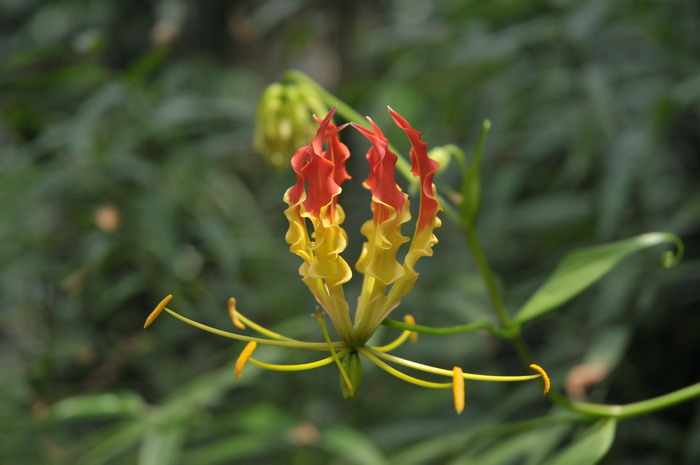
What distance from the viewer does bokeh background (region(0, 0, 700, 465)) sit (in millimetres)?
1166

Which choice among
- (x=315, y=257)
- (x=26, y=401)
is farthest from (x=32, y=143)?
(x=315, y=257)

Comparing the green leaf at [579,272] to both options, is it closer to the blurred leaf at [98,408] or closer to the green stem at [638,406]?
the green stem at [638,406]

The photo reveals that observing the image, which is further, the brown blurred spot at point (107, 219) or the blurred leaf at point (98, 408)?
the brown blurred spot at point (107, 219)

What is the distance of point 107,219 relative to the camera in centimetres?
135

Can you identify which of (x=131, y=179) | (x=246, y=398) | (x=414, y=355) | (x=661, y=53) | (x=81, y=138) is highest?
(x=661, y=53)

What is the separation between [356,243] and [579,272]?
3.07ft

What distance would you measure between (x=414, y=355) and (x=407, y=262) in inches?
31.3

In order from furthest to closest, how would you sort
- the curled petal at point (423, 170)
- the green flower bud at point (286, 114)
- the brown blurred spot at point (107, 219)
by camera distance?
the brown blurred spot at point (107, 219)
the green flower bud at point (286, 114)
the curled petal at point (423, 170)

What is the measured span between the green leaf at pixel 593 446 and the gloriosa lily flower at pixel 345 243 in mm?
134

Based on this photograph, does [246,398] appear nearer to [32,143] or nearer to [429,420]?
[429,420]

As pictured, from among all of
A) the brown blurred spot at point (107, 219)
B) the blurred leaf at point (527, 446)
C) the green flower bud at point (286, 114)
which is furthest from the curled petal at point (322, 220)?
the brown blurred spot at point (107, 219)

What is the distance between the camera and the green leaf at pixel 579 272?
66cm

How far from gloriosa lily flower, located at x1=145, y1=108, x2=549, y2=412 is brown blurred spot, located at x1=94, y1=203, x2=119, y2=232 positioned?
83cm

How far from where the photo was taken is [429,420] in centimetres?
131
